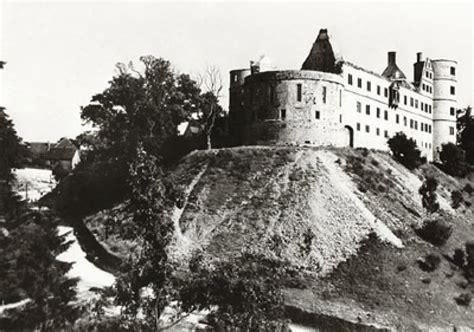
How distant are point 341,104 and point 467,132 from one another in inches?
1269

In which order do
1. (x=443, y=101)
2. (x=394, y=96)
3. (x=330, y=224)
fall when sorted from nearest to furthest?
1. (x=330, y=224)
2. (x=394, y=96)
3. (x=443, y=101)

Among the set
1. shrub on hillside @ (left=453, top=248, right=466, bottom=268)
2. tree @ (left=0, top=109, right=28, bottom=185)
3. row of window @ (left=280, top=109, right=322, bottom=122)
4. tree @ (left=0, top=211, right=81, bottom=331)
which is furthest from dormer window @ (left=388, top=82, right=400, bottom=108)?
tree @ (left=0, top=211, right=81, bottom=331)

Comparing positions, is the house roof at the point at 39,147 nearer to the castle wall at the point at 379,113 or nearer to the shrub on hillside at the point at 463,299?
the castle wall at the point at 379,113

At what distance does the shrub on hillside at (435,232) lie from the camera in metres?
48.2

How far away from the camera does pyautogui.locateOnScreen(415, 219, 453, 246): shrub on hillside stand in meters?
48.2

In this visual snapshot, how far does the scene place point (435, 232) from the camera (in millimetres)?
48375

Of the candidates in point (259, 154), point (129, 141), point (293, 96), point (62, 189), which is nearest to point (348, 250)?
point (259, 154)

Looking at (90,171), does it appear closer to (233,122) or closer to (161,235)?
(233,122)

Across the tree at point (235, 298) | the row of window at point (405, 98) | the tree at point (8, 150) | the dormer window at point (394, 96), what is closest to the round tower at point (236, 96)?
the row of window at point (405, 98)

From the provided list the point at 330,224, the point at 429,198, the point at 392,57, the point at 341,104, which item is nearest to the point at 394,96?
the point at 392,57

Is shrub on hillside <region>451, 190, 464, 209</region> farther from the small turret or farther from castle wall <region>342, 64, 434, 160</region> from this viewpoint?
the small turret

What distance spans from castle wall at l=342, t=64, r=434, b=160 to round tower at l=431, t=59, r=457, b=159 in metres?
1.46

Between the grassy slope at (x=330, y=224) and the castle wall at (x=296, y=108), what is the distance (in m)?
2.87

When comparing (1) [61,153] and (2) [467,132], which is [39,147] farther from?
(2) [467,132]
